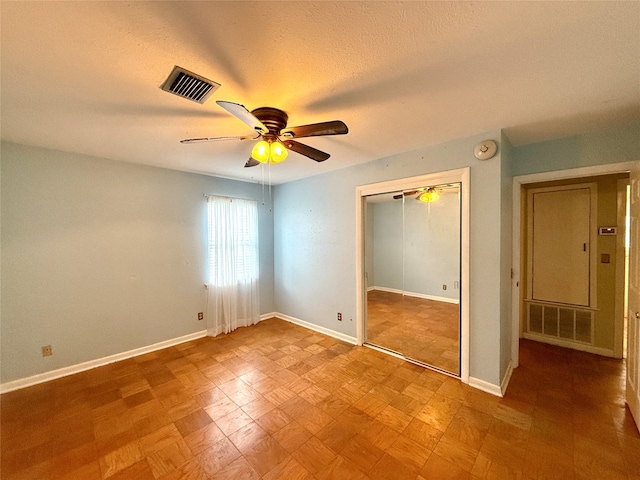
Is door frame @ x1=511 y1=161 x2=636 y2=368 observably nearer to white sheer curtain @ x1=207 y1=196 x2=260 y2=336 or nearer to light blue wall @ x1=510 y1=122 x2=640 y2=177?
light blue wall @ x1=510 y1=122 x2=640 y2=177

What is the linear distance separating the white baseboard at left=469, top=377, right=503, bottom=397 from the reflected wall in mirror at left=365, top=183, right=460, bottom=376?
19 centimetres

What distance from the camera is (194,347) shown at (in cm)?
333

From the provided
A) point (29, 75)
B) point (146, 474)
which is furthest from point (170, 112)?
point (146, 474)

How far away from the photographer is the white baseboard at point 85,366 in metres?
2.41

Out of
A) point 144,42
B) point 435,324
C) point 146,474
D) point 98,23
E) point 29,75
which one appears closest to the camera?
point 98,23

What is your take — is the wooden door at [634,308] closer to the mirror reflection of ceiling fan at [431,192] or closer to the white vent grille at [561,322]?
the white vent grille at [561,322]

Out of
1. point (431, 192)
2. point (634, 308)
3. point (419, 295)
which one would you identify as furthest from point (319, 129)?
point (419, 295)

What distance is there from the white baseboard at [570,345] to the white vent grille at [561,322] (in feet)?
0.13

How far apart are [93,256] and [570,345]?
6088mm

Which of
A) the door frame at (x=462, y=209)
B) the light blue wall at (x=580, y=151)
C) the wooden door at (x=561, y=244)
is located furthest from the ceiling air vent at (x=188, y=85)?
the wooden door at (x=561, y=244)

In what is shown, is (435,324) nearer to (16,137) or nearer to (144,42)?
(144,42)

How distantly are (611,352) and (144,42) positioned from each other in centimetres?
525

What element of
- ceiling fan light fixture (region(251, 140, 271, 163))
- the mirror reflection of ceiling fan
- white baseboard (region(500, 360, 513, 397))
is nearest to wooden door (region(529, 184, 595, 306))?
white baseboard (region(500, 360, 513, 397))

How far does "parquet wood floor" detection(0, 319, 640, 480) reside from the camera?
1.56 meters
